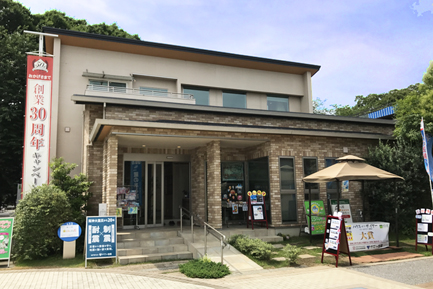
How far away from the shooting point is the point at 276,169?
42.1ft

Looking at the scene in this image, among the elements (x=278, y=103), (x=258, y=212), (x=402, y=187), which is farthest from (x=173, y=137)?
(x=278, y=103)

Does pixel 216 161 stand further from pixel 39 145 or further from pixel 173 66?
pixel 173 66

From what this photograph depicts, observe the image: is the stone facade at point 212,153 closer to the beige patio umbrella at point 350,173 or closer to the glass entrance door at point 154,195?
the glass entrance door at point 154,195

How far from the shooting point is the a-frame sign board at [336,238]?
350 inches

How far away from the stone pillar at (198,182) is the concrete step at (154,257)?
11.0 feet

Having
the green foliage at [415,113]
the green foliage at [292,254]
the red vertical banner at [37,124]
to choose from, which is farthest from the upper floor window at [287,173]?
the red vertical banner at [37,124]

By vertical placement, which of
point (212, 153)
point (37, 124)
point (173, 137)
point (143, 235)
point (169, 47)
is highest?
point (169, 47)

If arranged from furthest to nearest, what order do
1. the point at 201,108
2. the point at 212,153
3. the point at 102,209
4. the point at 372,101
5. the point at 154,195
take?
the point at 372,101 → the point at 201,108 → the point at 154,195 → the point at 212,153 → the point at 102,209

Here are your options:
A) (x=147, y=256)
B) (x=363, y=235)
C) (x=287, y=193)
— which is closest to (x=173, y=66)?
(x=287, y=193)

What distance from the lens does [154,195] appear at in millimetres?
13898

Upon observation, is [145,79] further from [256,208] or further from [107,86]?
[256,208]

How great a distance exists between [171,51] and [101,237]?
38.2ft

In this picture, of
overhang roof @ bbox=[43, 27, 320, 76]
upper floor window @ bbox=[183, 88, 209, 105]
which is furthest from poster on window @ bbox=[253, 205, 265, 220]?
overhang roof @ bbox=[43, 27, 320, 76]

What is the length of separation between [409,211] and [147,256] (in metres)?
9.84
